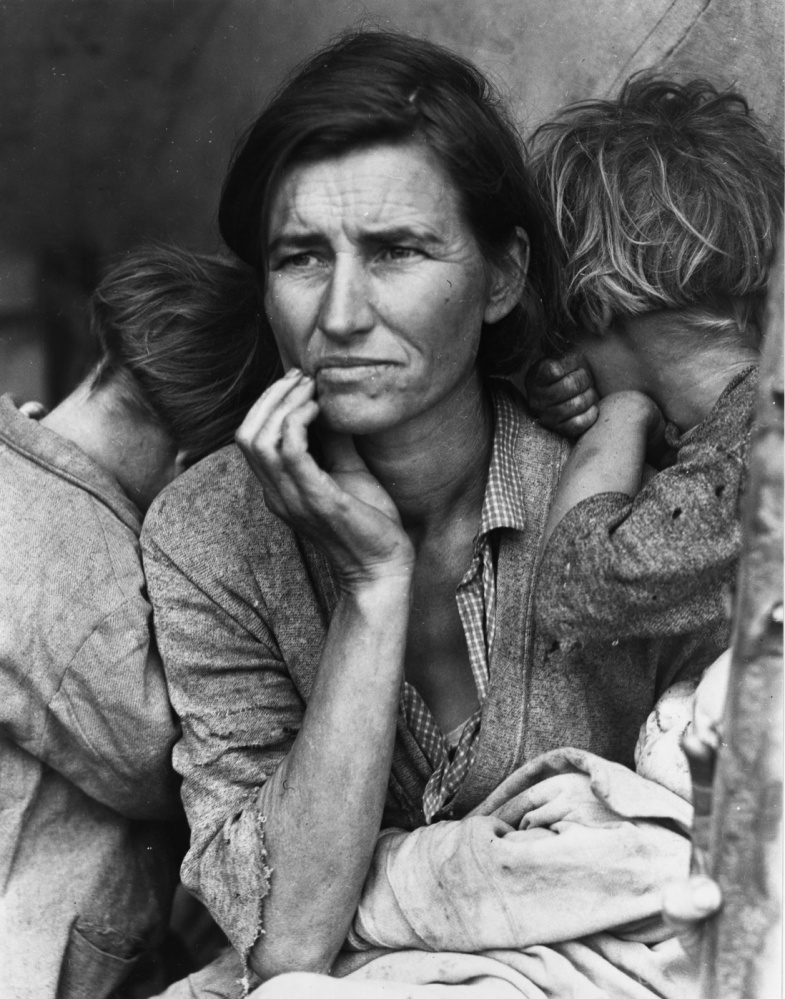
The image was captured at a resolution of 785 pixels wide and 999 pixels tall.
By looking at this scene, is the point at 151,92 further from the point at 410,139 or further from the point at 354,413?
the point at 354,413

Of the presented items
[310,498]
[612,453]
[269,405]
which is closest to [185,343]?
[269,405]

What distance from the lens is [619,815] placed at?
173 cm

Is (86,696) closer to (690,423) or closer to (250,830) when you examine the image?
(250,830)

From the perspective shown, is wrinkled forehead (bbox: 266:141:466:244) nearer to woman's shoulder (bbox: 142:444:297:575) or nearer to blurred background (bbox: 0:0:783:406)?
woman's shoulder (bbox: 142:444:297:575)

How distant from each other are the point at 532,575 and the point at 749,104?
114 cm

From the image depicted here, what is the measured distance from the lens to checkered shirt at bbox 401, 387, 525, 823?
2.04 meters

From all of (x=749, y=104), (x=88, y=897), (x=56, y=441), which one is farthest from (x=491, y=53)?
(x=88, y=897)

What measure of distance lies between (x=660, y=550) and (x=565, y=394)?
477 mm

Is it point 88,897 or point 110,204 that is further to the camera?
point 110,204

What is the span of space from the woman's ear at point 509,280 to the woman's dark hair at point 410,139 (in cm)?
1

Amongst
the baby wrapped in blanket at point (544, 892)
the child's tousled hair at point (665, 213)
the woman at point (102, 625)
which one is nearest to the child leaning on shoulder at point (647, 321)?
the child's tousled hair at point (665, 213)

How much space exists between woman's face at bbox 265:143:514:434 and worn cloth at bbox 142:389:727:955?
11.0 inches

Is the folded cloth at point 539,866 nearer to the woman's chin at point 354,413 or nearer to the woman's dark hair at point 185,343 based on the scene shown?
the woman's chin at point 354,413

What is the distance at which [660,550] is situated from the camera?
177cm
